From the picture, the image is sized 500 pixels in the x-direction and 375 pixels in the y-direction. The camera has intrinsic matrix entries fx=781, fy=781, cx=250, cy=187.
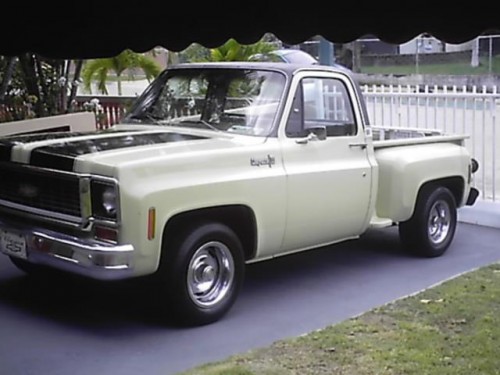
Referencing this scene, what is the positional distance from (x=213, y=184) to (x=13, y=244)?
5.49ft

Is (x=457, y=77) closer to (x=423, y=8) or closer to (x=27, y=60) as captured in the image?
(x=27, y=60)

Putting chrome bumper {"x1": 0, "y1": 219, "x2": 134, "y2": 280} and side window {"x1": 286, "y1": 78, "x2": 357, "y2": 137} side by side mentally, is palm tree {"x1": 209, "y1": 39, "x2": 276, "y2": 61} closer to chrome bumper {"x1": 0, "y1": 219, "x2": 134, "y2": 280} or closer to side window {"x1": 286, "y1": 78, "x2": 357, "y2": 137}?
side window {"x1": 286, "y1": 78, "x2": 357, "y2": 137}

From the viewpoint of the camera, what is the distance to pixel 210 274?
6.21 metres

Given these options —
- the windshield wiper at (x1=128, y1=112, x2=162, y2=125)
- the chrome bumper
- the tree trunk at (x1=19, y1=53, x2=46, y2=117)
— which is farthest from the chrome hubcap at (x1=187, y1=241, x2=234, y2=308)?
the tree trunk at (x1=19, y1=53, x2=46, y2=117)

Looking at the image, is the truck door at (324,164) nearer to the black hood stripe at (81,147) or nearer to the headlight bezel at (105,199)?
the black hood stripe at (81,147)

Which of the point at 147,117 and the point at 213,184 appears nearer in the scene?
the point at 213,184

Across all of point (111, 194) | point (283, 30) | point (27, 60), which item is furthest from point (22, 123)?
point (283, 30)

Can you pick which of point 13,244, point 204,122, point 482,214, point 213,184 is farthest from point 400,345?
point 482,214

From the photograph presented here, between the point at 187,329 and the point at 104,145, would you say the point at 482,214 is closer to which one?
the point at 187,329

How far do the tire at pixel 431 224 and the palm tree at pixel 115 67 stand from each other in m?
7.71

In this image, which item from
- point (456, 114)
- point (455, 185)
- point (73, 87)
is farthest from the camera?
point (73, 87)

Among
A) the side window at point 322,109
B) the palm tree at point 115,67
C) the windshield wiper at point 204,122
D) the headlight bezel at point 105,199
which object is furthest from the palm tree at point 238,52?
the headlight bezel at point 105,199

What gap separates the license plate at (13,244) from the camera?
609 centimetres

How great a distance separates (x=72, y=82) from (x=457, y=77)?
1236 cm
